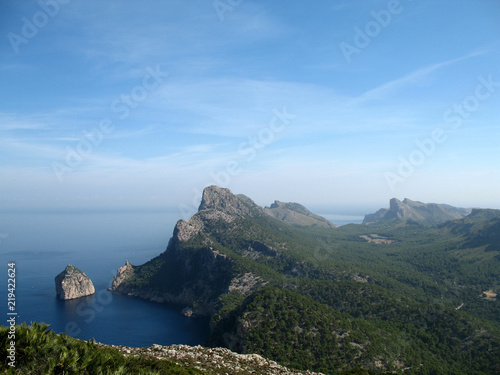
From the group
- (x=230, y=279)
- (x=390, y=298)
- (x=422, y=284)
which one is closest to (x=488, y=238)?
(x=422, y=284)

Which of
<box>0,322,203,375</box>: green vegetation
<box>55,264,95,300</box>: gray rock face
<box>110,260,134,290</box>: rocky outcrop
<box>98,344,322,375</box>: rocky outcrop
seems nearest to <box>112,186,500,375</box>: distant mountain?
<box>110,260,134,290</box>: rocky outcrop

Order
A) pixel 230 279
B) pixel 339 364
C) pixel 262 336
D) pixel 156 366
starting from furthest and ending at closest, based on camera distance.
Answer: pixel 230 279 < pixel 262 336 < pixel 339 364 < pixel 156 366

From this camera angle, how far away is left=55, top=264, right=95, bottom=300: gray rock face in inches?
3381

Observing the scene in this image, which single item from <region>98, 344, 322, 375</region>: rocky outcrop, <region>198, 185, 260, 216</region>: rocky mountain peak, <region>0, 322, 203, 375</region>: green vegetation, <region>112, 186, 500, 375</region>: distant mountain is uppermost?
<region>198, 185, 260, 216</region>: rocky mountain peak

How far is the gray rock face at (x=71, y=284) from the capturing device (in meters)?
A: 85.9

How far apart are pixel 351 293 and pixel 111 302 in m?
64.0

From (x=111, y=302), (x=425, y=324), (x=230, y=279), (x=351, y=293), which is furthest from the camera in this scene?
(x=111, y=302)

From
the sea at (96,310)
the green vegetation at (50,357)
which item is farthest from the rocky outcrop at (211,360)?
the sea at (96,310)

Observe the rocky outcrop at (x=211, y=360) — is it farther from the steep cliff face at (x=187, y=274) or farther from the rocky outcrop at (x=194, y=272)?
the steep cliff face at (x=187, y=274)

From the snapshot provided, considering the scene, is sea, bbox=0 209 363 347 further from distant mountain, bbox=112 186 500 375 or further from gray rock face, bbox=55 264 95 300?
distant mountain, bbox=112 186 500 375

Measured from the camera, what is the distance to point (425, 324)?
49.9 meters

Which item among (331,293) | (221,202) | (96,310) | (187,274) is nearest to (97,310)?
(96,310)

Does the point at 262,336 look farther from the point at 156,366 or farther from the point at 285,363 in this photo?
the point at 156,366

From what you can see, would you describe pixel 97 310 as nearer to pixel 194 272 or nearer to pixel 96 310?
pixel 96 310
